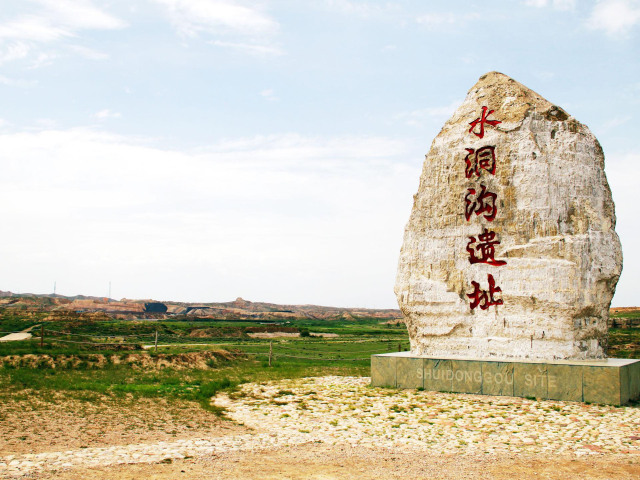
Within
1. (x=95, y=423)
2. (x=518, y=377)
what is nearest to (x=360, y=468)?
(x=95, y=423)

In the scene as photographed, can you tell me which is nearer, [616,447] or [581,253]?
[616,447]

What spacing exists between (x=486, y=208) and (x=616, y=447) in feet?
23.5

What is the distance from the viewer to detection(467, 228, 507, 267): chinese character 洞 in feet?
47.6

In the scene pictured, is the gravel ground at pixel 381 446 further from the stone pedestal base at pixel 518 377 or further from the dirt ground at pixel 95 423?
the stone pedestal base at pixel 518 377

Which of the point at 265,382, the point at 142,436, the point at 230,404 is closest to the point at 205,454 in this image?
the point at 142,436

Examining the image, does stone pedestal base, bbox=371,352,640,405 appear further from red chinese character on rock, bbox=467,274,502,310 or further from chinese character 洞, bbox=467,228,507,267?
chinese character 洞, bbox=467,228,507,267

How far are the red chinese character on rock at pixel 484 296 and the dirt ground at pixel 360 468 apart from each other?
617cm

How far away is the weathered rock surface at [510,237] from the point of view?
13516 millimetres

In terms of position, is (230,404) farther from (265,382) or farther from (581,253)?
(581,253)

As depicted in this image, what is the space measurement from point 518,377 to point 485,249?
3.32 m

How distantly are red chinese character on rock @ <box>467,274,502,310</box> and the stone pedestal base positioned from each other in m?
1.42

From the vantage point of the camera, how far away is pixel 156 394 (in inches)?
559

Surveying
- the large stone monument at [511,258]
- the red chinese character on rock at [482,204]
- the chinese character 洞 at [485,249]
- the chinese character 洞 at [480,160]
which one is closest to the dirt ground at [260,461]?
the large stone monument at [511,258]

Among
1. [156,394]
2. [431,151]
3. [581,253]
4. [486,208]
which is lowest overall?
[156,394]
